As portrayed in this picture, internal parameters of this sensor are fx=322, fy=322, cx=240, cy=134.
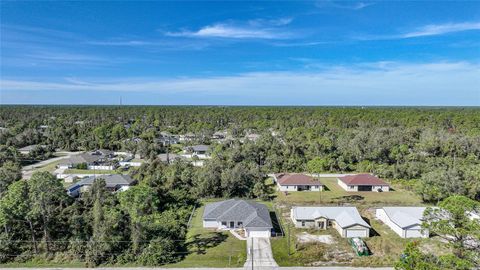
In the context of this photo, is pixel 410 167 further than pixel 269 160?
No

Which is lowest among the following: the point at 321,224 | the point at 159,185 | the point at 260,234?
the point at 260,234

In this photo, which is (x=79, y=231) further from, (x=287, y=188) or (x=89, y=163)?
(x=89, y=163)

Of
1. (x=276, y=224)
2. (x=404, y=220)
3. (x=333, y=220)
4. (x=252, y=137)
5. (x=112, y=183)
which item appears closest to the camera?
(x=404, y=220)

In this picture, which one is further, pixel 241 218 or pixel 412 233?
pixel 241 218

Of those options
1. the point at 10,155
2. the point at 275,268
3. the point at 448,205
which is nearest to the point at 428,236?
the point at 448,205

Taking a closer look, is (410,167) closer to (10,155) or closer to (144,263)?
(144,263)

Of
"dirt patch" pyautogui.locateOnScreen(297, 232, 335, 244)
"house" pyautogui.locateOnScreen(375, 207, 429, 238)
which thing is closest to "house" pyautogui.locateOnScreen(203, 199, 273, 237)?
"dirt patch" pyautogui.locateOnScreen(297, 232, 335, 244)

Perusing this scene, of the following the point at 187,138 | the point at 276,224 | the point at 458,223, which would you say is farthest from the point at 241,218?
the point at 187,138

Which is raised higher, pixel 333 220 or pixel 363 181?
pixel 363 181
